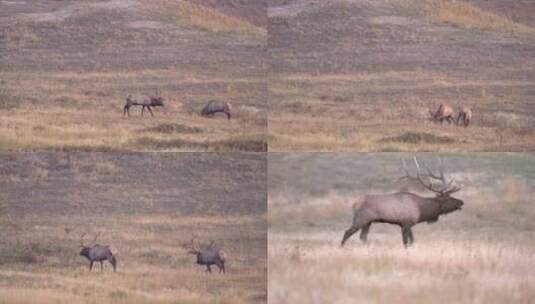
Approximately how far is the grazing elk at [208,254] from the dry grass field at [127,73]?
649mm

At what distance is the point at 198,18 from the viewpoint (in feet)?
24.8

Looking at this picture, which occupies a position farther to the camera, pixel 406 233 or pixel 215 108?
pixel 215 108

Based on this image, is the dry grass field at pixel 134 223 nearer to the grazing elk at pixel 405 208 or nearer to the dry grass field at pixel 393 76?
the dry grass field at pixel 393 76

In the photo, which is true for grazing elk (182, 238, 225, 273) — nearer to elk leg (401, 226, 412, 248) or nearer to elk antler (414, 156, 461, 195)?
elk leg (401, 226, 412, 248)

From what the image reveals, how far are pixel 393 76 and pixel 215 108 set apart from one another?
1.21 m

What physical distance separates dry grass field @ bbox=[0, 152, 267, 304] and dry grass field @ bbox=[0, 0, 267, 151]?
13 centimetres

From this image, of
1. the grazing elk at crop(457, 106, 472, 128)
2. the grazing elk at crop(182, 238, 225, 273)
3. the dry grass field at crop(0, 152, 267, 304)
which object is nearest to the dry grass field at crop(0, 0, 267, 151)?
the dry grass field at crop(0, 152, 267, 304)

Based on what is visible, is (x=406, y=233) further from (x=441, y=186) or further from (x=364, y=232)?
(x=441, y=186)

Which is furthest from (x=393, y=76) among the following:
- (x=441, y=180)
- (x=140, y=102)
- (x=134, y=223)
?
(x=134, y=223)

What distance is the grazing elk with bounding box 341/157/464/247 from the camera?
741 centimetres

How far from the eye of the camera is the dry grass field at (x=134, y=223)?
7422 millimetres

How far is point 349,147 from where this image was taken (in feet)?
24.4

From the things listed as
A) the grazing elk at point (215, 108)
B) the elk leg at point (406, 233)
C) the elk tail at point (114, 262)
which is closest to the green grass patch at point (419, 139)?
the elk leg at point (406, 233)

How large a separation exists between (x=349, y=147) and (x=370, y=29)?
80cm
